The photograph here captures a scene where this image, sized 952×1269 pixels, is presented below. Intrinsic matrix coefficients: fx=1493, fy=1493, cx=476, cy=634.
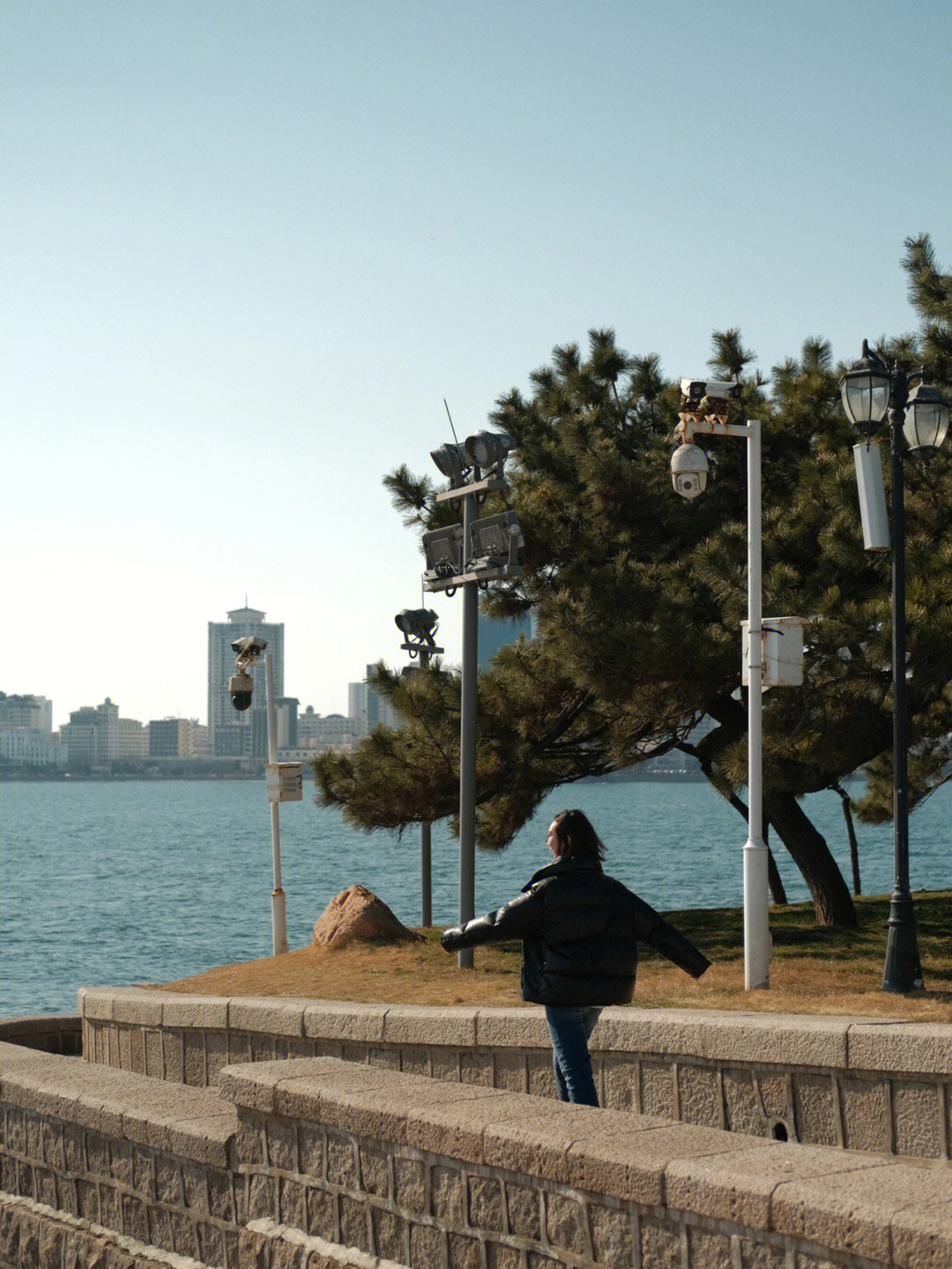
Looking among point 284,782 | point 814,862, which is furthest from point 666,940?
point 284,782

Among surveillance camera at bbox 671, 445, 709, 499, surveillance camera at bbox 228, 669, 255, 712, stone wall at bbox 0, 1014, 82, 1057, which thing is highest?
surveillance camera at bbox 671, 445, 709, 499

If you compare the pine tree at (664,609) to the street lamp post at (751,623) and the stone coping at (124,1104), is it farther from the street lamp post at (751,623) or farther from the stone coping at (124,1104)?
the stone coping at (124,1104)

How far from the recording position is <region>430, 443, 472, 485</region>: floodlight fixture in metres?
14.3

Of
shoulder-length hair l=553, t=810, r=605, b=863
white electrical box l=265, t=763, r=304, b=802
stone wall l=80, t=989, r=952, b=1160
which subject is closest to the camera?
shoulder-length hair l=553, t=810, r=605, b=863

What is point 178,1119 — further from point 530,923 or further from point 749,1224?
point 749,1224

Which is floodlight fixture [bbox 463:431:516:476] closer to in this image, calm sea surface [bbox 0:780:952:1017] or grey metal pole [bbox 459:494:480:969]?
grey metal pole [bbox 459:494:480:969]

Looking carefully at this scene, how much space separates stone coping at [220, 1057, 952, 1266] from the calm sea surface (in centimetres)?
1377

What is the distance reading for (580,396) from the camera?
17516mm

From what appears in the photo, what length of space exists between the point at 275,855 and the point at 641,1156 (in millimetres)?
16541

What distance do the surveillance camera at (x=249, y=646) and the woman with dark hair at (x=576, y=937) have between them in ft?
48.2

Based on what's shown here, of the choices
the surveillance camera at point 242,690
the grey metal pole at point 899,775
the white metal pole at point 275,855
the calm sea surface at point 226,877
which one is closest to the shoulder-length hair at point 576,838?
the grey metal pole at point 899,775

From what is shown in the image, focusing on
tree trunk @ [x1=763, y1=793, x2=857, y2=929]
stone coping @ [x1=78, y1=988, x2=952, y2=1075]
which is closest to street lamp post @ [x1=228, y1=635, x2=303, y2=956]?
tree trunk @ [x1=763, y1=793, x2=857, y2=929]

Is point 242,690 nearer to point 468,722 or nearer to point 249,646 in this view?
point 249,646

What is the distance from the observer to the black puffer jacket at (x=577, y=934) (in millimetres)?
6211
